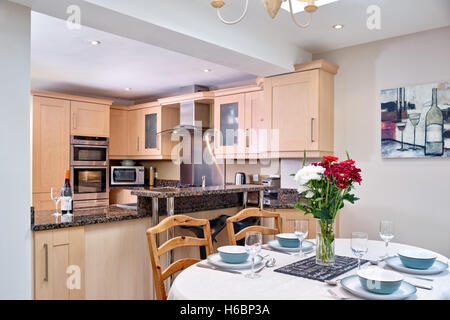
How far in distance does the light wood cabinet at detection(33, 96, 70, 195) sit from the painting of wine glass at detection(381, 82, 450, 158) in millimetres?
3931

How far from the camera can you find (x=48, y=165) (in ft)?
15.2

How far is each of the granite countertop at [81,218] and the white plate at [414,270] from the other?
1.53 meters

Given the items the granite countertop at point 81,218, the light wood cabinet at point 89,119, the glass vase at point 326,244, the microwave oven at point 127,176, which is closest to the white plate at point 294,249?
the glass vase at point 326,244

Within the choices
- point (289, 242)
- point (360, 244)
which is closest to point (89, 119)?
point (289, 242)

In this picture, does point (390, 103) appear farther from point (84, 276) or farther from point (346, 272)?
point (84, 276)

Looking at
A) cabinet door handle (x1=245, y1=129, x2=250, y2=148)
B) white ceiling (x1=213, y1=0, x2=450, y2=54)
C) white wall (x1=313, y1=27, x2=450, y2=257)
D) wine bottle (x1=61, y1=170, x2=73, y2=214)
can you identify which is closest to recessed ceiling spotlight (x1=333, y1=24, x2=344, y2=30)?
white ceiling (x1=213, y1=0, x2=450, y2=54)

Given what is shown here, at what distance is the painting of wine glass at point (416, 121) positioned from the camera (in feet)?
9.59

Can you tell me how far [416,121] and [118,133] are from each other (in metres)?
4.24

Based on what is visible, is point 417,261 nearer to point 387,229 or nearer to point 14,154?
point 387,229

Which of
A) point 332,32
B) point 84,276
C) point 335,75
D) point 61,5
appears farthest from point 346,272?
point 335,75

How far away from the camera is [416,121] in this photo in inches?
120

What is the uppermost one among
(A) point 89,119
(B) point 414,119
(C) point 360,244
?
(A) point 89,119

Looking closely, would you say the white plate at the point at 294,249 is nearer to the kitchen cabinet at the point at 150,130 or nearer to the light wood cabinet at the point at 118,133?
the kitchen cabinet at the point at 150,130
